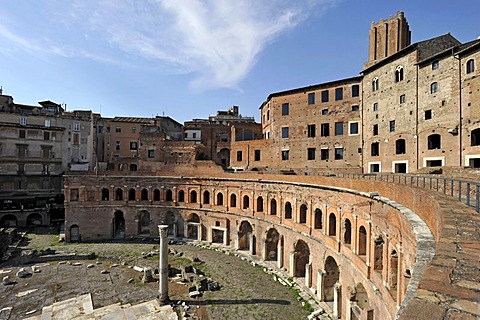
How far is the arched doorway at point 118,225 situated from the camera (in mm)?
32562

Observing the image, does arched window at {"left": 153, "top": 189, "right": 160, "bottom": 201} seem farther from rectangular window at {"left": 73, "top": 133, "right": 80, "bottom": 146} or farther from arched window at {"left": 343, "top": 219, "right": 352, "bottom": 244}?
arched window at {"left": 343, "top": 219, "right": 352, "bottom": 244}

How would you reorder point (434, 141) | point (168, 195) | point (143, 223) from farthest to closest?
point (143, 223)
point (168, 195)
point (434, 141)

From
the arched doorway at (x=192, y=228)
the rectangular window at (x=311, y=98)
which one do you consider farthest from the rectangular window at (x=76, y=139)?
the rectangular window at (x=311, y=98)

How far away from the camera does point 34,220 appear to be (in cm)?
3662

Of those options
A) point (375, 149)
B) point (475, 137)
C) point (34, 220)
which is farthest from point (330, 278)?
point (34, 220)

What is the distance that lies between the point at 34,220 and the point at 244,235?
28.0m

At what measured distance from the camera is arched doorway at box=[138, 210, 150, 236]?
33.2m

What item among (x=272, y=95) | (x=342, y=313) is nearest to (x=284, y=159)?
(x=272, y=95)

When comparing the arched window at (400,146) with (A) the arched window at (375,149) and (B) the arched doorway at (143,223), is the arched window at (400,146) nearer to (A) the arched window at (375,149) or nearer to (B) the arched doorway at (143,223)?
(A) the arched window at (375,149)

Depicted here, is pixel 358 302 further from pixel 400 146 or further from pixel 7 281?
pixel 7 281

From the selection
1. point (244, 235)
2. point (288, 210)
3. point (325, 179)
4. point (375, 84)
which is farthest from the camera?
point (244, 235)

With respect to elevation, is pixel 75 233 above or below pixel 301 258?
below

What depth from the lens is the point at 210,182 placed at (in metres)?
30.9

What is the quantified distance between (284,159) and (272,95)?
7.89 m
